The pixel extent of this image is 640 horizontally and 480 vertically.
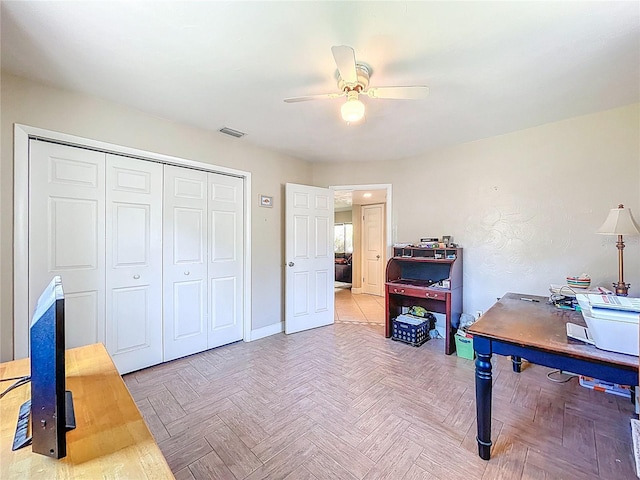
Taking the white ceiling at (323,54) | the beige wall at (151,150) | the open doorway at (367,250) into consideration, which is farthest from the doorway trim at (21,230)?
the open doorway at (367,250)

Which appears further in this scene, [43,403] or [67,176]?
[67,176]

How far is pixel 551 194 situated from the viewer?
9.23 ft

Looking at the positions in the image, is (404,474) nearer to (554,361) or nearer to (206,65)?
(554,361)

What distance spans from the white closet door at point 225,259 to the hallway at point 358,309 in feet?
5.41

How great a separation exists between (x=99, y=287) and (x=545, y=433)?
3.51 meters

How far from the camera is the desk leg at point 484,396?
1.58m

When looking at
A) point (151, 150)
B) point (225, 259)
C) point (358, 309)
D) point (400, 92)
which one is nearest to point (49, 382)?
point (400, 92)

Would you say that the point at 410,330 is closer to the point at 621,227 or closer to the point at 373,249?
the point at 621,227

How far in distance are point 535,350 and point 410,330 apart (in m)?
1.89

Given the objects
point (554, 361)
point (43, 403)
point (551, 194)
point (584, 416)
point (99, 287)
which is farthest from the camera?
point (551, 194)

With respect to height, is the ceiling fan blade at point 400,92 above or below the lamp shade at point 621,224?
above

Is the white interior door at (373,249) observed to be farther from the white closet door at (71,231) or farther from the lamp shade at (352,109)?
the white closet door at (71,231)

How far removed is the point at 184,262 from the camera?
115 inches

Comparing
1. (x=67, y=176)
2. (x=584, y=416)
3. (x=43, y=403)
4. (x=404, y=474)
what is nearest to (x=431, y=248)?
(x=584, y=416)
